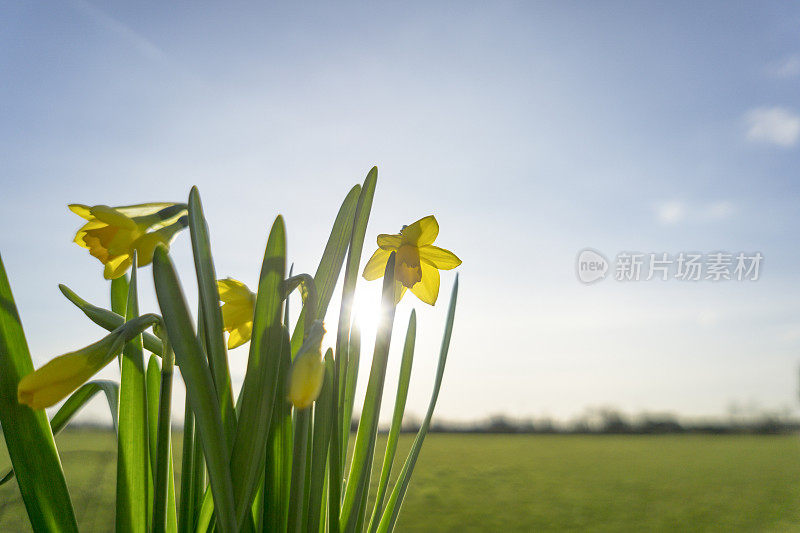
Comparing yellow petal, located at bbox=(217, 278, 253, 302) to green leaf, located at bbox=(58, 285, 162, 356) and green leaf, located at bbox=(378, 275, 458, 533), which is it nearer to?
green leaf, located at bbox=(58, 285, 162, 356)

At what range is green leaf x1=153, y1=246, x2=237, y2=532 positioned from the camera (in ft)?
1.38

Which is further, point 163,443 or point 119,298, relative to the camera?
point 119,298

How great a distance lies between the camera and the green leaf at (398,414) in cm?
62

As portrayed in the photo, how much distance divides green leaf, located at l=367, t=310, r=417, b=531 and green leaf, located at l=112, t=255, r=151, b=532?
0.88 feet

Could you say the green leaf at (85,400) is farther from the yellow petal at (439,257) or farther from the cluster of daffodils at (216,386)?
the yellow petal at (439,257)

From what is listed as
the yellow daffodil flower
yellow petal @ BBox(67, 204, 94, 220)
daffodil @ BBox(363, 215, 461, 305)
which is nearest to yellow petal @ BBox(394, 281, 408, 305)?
daffodil @ BBox(363, 215, 461, 305)

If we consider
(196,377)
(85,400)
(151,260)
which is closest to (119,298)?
(85,400)

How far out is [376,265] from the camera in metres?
0.62

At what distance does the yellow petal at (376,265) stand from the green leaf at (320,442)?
16 centimetres

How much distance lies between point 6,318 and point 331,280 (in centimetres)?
32

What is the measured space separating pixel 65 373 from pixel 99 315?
19 centimetres

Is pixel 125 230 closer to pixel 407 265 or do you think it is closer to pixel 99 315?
pixel 99 315

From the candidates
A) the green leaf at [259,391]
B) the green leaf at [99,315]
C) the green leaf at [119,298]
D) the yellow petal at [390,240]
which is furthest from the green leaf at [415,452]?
the green leaf at [119,298]

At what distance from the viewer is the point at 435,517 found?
1921 mm
